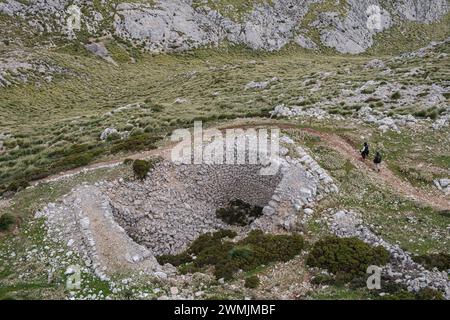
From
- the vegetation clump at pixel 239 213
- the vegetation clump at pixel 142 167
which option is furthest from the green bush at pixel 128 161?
the vegetation clump at pixel 239 213

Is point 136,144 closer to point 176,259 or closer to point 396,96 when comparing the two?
point 176,259

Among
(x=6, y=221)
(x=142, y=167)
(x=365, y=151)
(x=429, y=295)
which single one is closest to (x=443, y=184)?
(x=365, y=151)

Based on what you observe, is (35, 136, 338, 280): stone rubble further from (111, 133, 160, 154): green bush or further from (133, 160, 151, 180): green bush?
(111, 133, 160, 154): green bush

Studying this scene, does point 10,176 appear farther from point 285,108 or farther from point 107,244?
point 285,108

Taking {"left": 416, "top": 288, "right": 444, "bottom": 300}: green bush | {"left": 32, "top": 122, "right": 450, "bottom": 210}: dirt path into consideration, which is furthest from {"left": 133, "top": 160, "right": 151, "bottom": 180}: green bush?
{"left": 416, "top": 288, "right": 444, "bottom": 300}: green bush

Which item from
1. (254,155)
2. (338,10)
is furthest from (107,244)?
(338,10)

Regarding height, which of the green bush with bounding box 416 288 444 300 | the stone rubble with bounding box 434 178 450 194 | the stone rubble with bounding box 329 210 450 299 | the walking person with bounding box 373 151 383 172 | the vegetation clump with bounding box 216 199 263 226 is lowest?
the vegetation clump with bounding box 216 199 263 226
